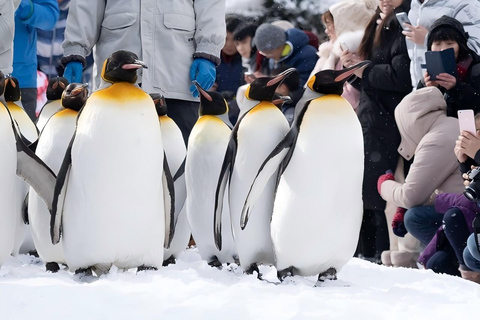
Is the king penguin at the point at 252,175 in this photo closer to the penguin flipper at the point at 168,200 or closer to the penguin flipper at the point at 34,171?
the penguin flipper at the point at 168,200

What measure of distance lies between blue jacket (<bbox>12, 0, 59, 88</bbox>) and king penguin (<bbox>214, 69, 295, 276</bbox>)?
2.22 m

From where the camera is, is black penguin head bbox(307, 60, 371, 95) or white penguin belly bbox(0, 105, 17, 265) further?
black penguin head bbox(307, 60, 371, 95)

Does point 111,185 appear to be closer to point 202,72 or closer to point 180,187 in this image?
point 180,187

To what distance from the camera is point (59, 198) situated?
3139 mm

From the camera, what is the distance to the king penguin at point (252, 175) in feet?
11.2

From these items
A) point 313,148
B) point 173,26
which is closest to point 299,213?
point 313,148

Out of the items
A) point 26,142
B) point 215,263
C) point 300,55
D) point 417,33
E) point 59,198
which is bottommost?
point 215,263

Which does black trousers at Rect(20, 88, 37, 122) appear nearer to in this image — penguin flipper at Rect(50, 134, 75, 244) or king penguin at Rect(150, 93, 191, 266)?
king penguin at Rect(150, 93, 191, 266)

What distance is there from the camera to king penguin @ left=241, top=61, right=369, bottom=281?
3.23 meters

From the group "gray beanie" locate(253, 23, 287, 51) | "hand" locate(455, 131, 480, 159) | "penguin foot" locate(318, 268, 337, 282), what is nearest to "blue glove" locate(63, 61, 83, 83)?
"penguin foot" locate(318, 268, 337, 282)

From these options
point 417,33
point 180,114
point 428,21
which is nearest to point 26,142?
point 180,114

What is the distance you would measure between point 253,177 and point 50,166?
0.81 meters

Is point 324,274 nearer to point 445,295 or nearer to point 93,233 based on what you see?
point 445,295

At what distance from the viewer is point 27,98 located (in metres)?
5.25
